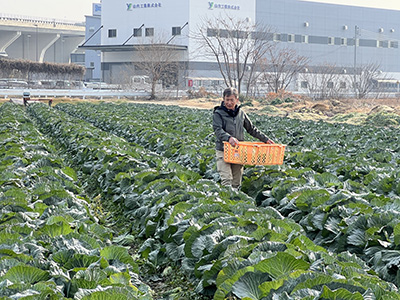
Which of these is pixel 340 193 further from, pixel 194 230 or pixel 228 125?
pixel 228 125

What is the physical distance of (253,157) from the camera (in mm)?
8273

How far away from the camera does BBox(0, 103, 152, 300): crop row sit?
154 inches

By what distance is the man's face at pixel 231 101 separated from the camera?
8297 mm

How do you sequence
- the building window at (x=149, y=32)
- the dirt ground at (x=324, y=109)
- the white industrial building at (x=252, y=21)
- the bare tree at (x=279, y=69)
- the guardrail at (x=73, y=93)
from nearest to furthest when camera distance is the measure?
the dirt ground at (x=324, y=109) < the guardrail at (x=73, y=93) < the bare tree at (x=279, y=69) < the white industrial building at (x=252, y=21) < the building window at (x=149, y=32)

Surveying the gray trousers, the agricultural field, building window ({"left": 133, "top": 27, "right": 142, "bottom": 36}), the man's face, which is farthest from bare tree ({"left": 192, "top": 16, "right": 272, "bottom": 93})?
the man's face

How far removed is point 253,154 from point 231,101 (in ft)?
2.59

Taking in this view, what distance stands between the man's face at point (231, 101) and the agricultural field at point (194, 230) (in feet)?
3.76

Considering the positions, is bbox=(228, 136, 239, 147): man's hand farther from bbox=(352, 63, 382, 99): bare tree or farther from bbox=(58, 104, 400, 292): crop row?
bbox=(352, 63, 382, 99): bare tree

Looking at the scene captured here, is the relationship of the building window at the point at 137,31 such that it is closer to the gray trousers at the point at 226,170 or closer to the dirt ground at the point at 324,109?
the dirt ground at the point at 324,109

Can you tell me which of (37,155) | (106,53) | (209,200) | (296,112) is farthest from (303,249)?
(106,53)

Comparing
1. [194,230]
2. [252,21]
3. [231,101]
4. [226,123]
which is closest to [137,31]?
[252,21]

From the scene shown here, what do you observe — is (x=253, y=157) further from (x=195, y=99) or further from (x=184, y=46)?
(x=184, y=46)

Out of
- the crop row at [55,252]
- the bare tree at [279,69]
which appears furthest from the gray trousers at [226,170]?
the bare tree at [279,69]

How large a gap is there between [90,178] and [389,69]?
236 ft
